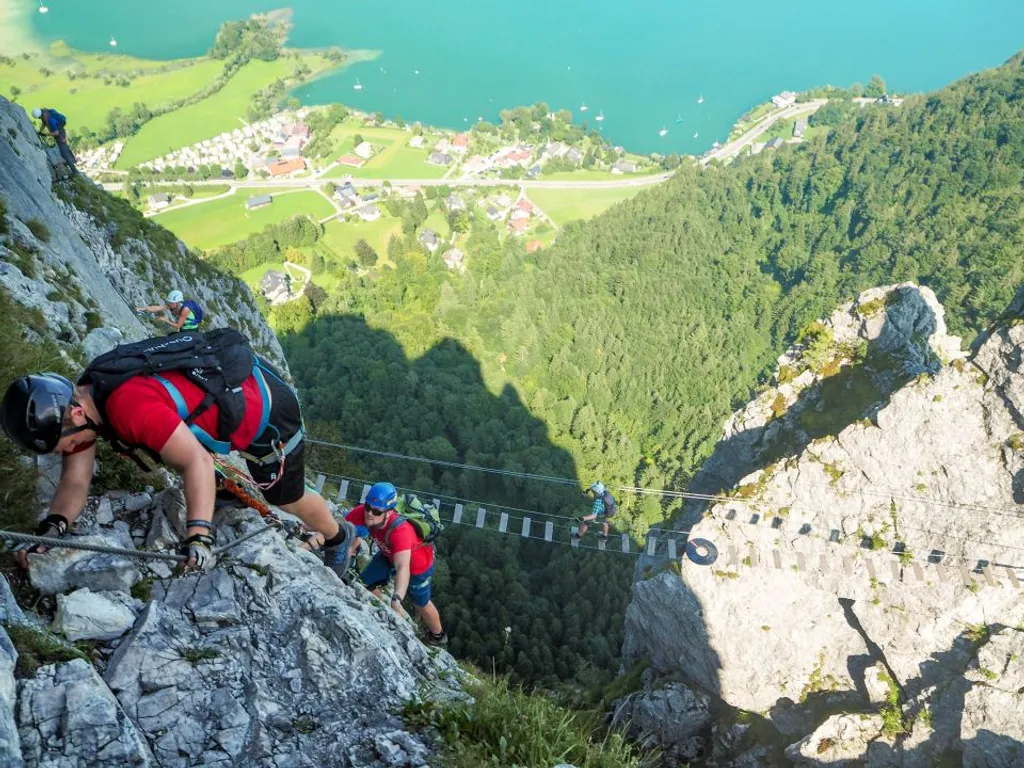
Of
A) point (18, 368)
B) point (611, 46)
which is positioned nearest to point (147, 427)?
point (18, 368)

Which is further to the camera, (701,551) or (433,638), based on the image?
(701,551)

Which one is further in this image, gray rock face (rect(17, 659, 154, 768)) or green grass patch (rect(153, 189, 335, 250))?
green grass patch (rect(153, 189, 335, 250))

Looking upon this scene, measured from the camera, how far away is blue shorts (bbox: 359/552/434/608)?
8.88 meters

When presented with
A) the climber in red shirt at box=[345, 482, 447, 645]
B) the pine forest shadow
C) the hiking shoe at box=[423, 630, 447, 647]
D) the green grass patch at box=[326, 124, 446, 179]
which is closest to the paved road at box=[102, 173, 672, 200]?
the green grass patch at box=[326, 124, 446, 179]

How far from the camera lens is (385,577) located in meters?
8.90

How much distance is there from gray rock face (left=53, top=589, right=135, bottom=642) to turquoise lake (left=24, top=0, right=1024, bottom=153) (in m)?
115

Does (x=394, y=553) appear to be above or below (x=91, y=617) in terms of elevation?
above

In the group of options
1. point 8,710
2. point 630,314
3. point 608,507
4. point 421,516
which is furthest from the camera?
point 630,314

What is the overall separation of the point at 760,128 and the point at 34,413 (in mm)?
124793

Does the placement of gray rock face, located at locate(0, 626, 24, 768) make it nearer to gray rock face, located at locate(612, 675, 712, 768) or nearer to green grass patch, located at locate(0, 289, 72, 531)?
green grass patch, located at locate(0, 289, 72, 531)

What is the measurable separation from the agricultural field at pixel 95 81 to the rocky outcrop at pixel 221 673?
399 feet

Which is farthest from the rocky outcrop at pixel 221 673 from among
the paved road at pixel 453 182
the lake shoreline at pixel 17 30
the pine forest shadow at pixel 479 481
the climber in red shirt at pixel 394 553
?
the lake shoreline at pixel 17 30

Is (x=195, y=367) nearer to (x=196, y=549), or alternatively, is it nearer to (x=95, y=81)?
(x=196, y=549)

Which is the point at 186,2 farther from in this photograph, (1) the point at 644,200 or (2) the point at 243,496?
(2) the point at 243,496
